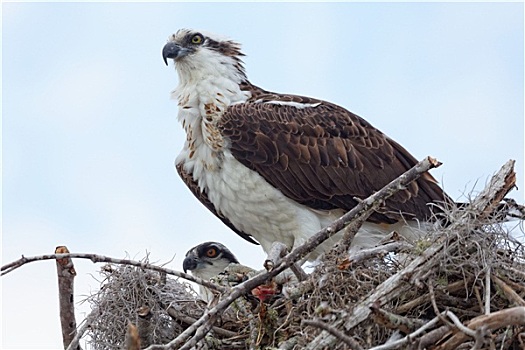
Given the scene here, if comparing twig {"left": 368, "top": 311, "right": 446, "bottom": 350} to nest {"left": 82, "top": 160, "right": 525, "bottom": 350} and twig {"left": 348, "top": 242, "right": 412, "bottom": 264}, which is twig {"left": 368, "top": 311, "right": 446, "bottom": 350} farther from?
twig {"left": 348, "top": 242, "right": 412, "bottom": 264}

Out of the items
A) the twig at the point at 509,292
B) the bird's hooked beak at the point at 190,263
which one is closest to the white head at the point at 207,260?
the bird's hooked beak at the point at 190,263

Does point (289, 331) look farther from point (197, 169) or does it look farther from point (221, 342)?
point (197, 169)

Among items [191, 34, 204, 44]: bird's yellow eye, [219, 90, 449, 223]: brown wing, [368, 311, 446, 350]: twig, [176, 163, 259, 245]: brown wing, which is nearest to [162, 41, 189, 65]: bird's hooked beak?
[191, 34, 204, 44]: bird's yellow eye

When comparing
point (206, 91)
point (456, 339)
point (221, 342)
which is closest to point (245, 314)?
point (221, 342)

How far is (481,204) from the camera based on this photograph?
6.25 m

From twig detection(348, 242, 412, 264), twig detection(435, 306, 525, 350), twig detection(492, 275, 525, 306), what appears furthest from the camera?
twig detection(348, 242, 412, 264)

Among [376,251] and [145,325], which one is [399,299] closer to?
[376,251]

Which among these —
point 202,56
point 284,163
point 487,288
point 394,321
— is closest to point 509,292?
point 487,288

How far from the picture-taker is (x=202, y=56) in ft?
28.0

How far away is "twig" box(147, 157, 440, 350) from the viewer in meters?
5.53

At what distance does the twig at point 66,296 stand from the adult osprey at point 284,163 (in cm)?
184

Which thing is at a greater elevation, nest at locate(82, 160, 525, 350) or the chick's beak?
the chick's beak

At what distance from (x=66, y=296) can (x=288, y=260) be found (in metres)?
1.32

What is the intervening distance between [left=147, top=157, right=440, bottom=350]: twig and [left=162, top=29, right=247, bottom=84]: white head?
2.37 m
